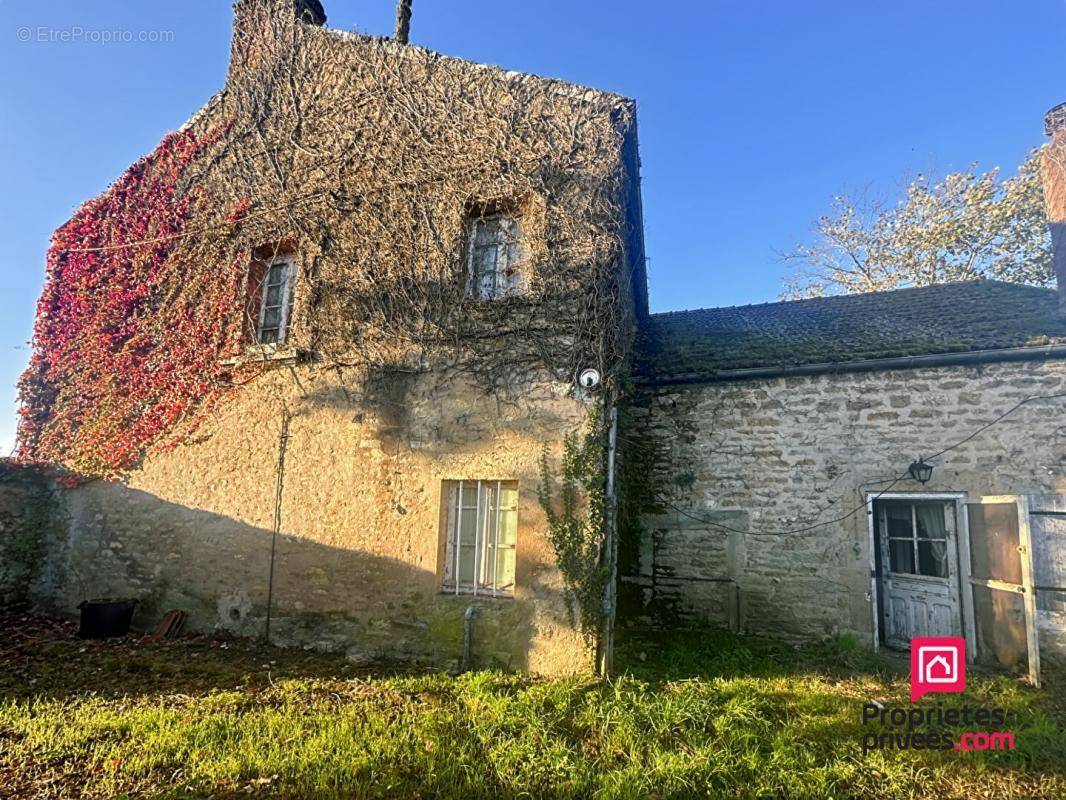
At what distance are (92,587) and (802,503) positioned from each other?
1036 cm

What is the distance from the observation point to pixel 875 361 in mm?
7043

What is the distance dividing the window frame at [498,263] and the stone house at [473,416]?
0.04m

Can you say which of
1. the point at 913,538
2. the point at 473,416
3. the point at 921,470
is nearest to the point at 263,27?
the point at 473,416

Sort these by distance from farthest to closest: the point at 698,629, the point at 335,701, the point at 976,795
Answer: the point at 698,629
the point at 335,701
the point at 976,795

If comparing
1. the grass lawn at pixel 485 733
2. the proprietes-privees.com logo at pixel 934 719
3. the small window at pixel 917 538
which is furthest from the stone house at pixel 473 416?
the grass lawn at pixel 485 733

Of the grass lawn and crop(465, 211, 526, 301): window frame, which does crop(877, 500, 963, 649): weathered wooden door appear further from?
crop(465, 211, 526, 301): window frame

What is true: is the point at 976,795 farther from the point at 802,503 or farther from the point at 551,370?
the point at 551,370

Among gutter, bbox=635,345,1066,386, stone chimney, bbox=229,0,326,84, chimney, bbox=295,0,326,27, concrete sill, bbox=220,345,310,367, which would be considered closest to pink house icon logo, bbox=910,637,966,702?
gutter, bbox=635,345,1066,386

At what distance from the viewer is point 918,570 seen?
7027mm

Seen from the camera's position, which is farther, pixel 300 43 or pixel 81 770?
pixel 300 43

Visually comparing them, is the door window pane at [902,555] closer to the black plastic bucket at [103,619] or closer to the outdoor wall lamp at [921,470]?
the outdoor wall lamp at [921,470]

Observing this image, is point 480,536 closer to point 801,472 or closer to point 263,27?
point 801,472

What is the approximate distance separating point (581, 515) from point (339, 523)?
3.12m

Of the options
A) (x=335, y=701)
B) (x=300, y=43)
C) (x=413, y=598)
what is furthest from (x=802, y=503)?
(x=300, y=43)
